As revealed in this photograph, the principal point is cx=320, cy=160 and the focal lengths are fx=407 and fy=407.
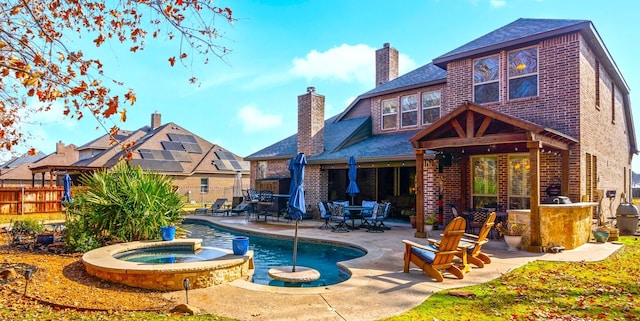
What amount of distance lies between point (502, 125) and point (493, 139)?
2.24m

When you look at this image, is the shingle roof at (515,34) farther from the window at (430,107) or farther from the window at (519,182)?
the window at (519,182)

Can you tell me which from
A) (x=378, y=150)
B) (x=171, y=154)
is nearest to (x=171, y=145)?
(x=171, y=154)

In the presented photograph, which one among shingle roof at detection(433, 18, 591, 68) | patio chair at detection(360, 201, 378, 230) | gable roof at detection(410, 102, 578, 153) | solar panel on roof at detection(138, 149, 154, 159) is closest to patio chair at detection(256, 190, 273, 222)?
patio chair at detection(360, 201, 378, 230)

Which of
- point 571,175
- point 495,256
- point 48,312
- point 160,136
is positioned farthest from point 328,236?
point 160,136

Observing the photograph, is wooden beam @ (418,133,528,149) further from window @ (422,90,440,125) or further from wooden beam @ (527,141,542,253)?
window @ (422,90,440,125)

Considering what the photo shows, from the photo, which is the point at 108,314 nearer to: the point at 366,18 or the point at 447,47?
the point at 366,18

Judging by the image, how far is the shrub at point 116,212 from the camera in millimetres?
9336

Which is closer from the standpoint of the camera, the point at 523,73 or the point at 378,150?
the point at 523,73

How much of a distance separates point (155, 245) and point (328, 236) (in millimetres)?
4727

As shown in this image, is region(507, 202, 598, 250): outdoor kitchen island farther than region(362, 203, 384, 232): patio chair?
No

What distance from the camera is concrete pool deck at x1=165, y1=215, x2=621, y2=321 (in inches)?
202

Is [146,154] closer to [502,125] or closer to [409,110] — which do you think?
[409,110]

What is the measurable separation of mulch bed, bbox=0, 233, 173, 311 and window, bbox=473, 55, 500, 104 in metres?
11.2

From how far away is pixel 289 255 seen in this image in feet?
33.0
